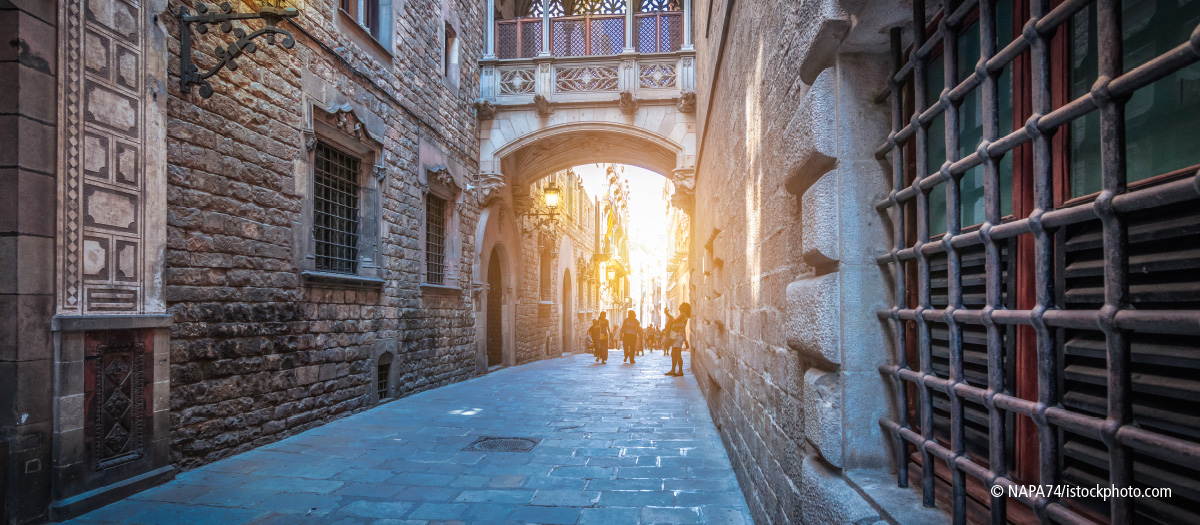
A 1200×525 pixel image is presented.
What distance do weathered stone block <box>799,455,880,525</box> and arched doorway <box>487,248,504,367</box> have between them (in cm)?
1295

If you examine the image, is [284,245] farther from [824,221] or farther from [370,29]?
[824,221]

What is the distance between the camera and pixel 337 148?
775cm

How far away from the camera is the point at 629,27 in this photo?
13.4m

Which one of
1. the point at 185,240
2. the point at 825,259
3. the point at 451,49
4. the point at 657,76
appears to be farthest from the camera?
the point at 657,76

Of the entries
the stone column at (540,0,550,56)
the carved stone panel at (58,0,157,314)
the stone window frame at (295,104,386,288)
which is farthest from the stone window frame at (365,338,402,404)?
the stone column at (540,0,550,56)

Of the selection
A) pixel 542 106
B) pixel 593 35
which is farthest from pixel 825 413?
pixel 593 35

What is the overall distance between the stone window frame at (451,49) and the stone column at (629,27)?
11.8ft

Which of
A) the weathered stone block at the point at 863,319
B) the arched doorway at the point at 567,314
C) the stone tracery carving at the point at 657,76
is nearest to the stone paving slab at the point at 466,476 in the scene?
the weathered stone block at the point at 863,319

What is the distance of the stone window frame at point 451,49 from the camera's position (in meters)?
11.3

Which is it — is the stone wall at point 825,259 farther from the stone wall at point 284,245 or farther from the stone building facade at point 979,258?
the stone wall at point 284,245

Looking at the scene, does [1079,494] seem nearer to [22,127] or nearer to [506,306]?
[22,127]

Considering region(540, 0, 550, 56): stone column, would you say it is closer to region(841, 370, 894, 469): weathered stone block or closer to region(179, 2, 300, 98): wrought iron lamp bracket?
region(179, 2, 300, 98): wrought iron lamp bracket

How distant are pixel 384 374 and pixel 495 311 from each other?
250 inches

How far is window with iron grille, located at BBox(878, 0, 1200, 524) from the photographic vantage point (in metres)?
0.92
